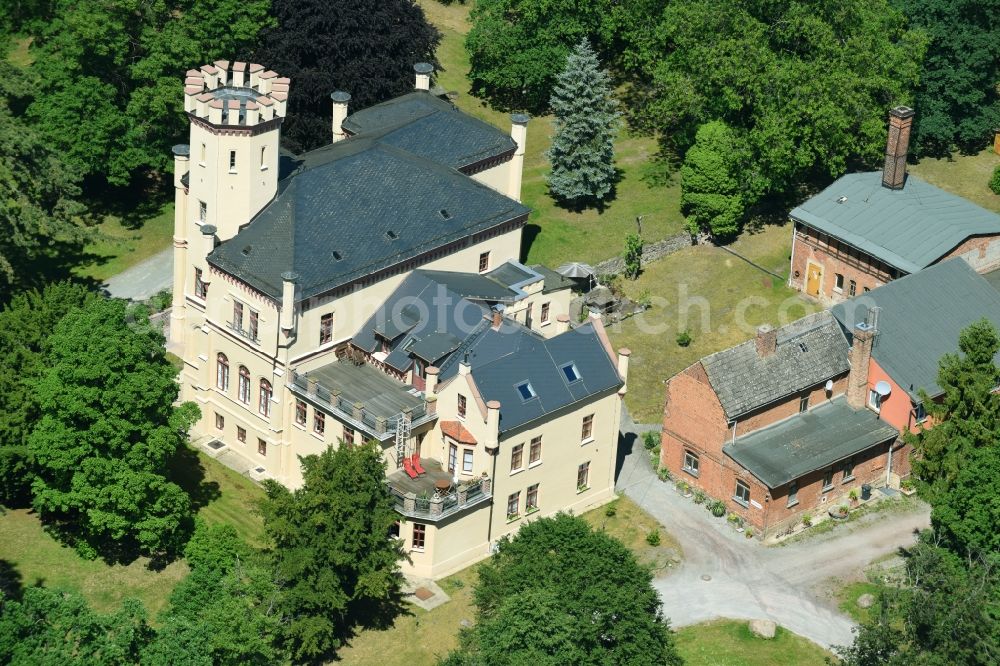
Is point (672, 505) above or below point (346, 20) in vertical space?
below

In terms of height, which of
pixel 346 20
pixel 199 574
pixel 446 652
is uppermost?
pixel 346 20

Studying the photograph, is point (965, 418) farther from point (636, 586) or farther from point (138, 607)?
point (138, 607)

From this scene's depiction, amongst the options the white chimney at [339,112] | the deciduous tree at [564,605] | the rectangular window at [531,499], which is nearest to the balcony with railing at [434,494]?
the rectangular window at [531,499]

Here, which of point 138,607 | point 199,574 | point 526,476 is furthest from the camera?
point 526,476

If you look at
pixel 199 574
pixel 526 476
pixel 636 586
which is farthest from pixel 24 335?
pixel 636 586

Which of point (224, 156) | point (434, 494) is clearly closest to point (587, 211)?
point (224, 156)

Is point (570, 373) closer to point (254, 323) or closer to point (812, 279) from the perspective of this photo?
point (254, 323)

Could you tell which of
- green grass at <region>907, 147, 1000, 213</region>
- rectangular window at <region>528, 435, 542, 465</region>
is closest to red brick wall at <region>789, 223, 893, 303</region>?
green grass at <region>907, 147, 1000, 213</region>

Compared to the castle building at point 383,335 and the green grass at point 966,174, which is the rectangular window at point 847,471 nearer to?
the castle building at point 383,335
